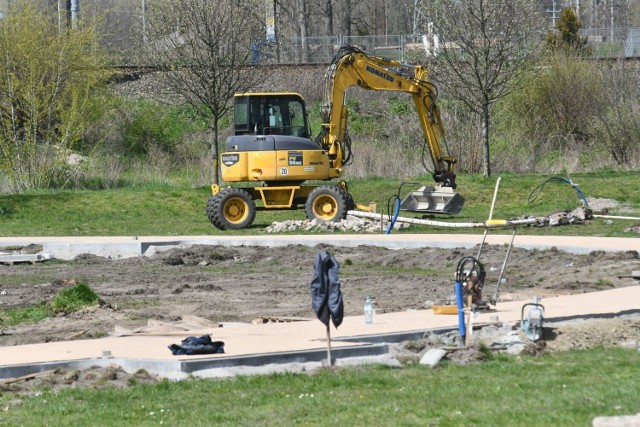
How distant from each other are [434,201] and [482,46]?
8.44m

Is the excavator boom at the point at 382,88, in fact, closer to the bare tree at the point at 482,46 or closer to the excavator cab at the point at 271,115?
the excavator cab at the point at 271,115

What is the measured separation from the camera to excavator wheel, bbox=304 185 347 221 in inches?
1156

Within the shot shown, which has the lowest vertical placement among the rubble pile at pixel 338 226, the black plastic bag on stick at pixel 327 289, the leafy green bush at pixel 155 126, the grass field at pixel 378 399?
the rubble pile at pixel 338 226

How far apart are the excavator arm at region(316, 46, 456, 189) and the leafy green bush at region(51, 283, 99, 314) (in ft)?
46.2

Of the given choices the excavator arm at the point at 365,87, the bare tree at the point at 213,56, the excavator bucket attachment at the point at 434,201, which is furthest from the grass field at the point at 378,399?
the bare tree at the point at 213,56

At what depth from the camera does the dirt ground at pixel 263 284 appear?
47.1 feet

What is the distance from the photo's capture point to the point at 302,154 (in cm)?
2959

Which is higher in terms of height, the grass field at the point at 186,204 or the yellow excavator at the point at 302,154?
the yellow excavator at the point at 302,154

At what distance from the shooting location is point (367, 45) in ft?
212

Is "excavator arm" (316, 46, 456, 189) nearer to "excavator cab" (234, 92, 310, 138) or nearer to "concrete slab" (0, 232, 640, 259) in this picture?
"excavator cab" (234, 92, 310, 138)

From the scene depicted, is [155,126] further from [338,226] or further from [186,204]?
[338,226]

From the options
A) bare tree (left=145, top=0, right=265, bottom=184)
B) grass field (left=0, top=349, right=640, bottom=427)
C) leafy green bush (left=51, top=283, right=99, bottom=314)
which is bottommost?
leafy green bush (left=51, top=283, right=99, bottom=314)

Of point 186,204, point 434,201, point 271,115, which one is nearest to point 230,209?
point 271,115

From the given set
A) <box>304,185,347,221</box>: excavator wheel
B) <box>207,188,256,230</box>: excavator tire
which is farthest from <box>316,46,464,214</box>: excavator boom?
<box>207,188,256,230</box>: excavator tire
